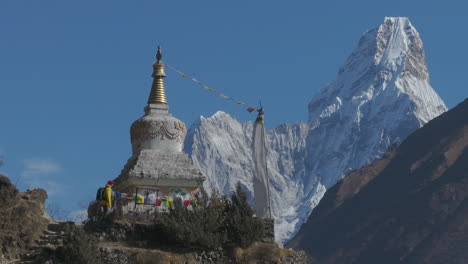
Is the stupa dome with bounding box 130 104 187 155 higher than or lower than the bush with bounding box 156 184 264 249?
higher

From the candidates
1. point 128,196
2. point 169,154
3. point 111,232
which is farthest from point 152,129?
point 111,232

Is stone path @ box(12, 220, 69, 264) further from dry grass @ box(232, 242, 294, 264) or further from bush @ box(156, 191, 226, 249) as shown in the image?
dry grass @ box(232, 242, 294, 264)

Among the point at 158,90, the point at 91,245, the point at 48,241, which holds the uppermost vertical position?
the point at 158,90

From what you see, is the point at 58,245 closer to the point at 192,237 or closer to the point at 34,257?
the point at 34,257

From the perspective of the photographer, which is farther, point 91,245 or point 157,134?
point 157,134

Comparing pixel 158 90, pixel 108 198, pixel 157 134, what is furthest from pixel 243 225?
pixel 158 90

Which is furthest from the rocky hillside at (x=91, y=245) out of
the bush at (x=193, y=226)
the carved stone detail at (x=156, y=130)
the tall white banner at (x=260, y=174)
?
the carved stone detail at (x=156, y=130)

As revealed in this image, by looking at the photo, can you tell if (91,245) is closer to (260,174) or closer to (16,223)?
(16,223)

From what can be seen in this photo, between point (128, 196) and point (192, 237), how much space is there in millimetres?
4430

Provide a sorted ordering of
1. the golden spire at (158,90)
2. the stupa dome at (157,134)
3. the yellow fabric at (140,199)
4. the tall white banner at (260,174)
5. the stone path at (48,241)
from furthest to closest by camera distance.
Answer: the golden spire at (158,90) < the stupa dome at (157,134) < the tall white banner at (260,174) < the yellow fabric at (140,199) < the stone path at (48,241)

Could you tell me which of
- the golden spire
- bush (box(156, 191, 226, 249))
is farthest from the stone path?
the golden spire

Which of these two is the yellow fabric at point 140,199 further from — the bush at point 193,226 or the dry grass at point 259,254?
the dry grass at point 259,254

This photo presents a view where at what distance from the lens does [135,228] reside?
137 ft

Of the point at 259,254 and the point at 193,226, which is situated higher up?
the point at 193,226
